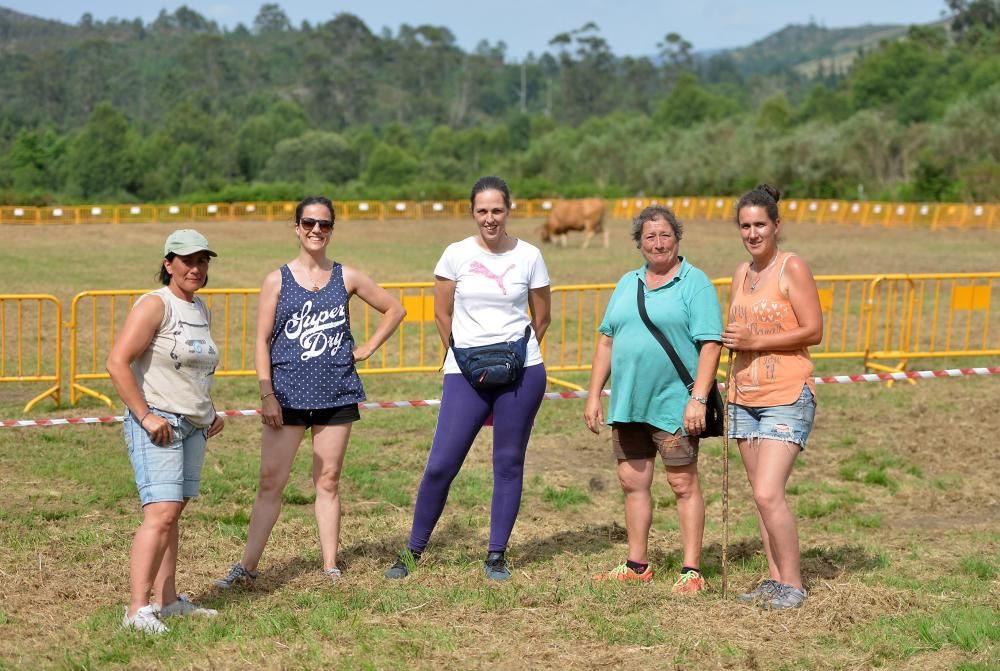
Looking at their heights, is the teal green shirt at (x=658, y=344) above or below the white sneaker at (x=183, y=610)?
above

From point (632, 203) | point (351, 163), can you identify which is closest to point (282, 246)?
point (632, 203)

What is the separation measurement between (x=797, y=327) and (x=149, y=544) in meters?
2.86

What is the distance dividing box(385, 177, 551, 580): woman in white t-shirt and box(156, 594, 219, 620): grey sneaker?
0.94 meters

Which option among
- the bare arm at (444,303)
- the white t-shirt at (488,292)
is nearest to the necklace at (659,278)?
the white t-shirt at (488,292)

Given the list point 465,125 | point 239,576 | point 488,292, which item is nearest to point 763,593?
point 488,292

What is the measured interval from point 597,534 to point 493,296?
1964 mm

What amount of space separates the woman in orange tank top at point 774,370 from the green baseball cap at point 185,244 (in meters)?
2.27

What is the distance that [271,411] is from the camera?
553cm

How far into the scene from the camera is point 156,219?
4572 cm

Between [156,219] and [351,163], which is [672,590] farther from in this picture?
[351,163]

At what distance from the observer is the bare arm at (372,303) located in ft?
18.9

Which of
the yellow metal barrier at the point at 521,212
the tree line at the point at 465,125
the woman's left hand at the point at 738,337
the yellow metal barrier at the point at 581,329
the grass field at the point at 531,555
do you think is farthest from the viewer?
the tree line at the point at 465,125

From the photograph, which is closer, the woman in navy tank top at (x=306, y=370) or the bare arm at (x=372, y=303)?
the woman in navy tank top at (x=306, y=370)

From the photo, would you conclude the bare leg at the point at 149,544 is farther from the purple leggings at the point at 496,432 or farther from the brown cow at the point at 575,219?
the brown cow at the point at 575,219
